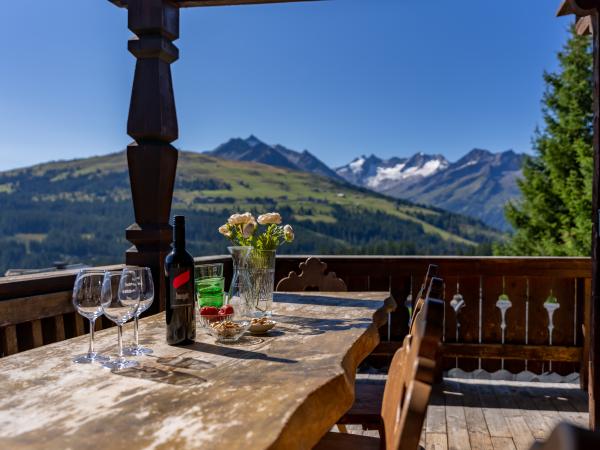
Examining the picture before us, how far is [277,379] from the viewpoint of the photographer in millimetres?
1222

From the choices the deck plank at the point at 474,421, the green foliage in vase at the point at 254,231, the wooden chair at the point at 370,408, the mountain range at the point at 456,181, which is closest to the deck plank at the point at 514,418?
the deck plank at the point at 474,421

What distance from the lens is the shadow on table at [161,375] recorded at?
3.95 feet

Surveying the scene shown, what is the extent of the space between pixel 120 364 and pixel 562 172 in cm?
1547

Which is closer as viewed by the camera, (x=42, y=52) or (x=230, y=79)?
(x=42, y=52)

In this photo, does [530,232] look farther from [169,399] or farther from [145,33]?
[169,399]

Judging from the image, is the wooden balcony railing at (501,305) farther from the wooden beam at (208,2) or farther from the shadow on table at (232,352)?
the shadow on table at (232,352)

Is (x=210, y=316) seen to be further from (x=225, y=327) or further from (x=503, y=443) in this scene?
(x=503, y=443)

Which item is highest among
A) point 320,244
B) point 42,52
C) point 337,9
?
point 42,52

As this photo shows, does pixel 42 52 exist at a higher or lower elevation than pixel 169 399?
higher

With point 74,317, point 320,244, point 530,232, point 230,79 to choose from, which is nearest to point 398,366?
point 74,317

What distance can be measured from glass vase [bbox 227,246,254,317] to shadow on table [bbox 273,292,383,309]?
1.81ft

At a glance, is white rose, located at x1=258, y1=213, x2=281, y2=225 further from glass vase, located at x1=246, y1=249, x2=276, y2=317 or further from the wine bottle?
the wine bottle

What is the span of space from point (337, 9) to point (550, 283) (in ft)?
7.96

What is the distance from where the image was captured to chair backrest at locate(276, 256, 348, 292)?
295cm
